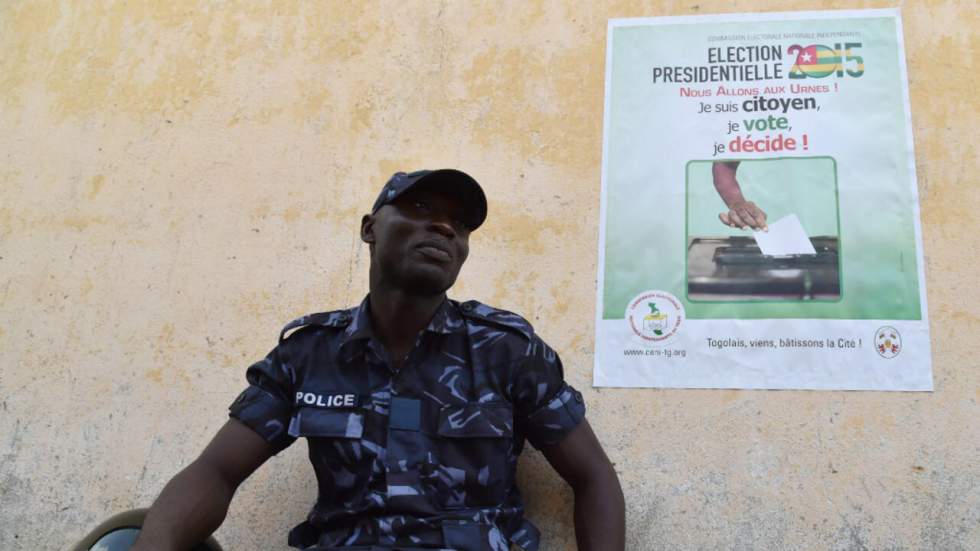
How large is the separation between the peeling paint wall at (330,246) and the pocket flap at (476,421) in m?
0.32

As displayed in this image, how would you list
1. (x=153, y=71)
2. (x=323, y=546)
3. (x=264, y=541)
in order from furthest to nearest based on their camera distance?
(x=153, y=71), (x=264, y=541), (x=323, y=546)

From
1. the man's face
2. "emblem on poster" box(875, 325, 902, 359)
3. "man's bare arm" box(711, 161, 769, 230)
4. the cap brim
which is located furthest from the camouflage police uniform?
"emblem on poster" box(875, 325, 902, 359)

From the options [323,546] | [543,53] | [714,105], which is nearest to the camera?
[323,546]

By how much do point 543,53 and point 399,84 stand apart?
1.46ft

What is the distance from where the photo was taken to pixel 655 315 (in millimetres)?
2408

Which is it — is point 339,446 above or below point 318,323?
below

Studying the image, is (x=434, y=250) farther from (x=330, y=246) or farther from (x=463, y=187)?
(x=330, y=246)

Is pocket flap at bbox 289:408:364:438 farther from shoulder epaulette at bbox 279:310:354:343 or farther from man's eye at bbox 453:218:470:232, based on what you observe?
man's eye at bbox 453:218:470:232

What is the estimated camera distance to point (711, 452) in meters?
2.27

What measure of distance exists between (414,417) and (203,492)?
490mm

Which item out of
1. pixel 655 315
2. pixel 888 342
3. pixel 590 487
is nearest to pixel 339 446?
pixel 590 487

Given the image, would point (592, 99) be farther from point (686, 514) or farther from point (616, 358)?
point (686, 514)

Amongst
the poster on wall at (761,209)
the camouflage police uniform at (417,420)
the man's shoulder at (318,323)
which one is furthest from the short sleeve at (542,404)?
the man's shoulder at (318,323)

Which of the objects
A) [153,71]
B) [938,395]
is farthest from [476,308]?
[153,71]
